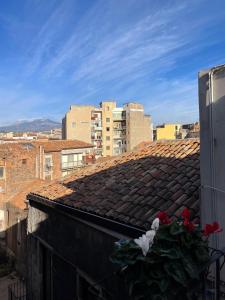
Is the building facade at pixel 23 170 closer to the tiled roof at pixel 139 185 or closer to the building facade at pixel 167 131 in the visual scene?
the tiled roof at pixel 139 185

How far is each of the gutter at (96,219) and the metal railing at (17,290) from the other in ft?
18.1

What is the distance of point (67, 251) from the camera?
805cm

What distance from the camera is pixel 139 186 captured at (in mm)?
7113

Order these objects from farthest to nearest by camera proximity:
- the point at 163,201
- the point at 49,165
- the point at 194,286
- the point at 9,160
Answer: the point at 49,165
the point at 9,160
the point at 163,201
the point at 194,286

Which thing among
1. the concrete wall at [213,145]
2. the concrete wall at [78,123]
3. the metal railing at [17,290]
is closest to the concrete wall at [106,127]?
the concrete wall at [78,123]

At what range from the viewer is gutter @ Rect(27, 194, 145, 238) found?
17.6 ft

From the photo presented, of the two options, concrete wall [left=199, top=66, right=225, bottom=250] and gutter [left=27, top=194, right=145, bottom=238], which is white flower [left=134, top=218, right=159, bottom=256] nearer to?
concrete wall [left=199, top=66, right=225, bottom=250]

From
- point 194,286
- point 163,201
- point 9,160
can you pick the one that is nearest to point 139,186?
point 163,201

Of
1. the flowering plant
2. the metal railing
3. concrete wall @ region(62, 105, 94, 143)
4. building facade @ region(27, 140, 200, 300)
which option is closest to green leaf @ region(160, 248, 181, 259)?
the flowering plant

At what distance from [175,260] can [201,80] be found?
6.47ft

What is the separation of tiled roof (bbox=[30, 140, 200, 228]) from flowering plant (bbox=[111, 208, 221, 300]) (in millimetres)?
1919

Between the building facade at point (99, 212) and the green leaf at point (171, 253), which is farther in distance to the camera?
the building facade at point (99, 212)

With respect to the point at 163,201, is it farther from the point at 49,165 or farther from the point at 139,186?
the point at 49,165

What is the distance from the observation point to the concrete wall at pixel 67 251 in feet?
20.8
